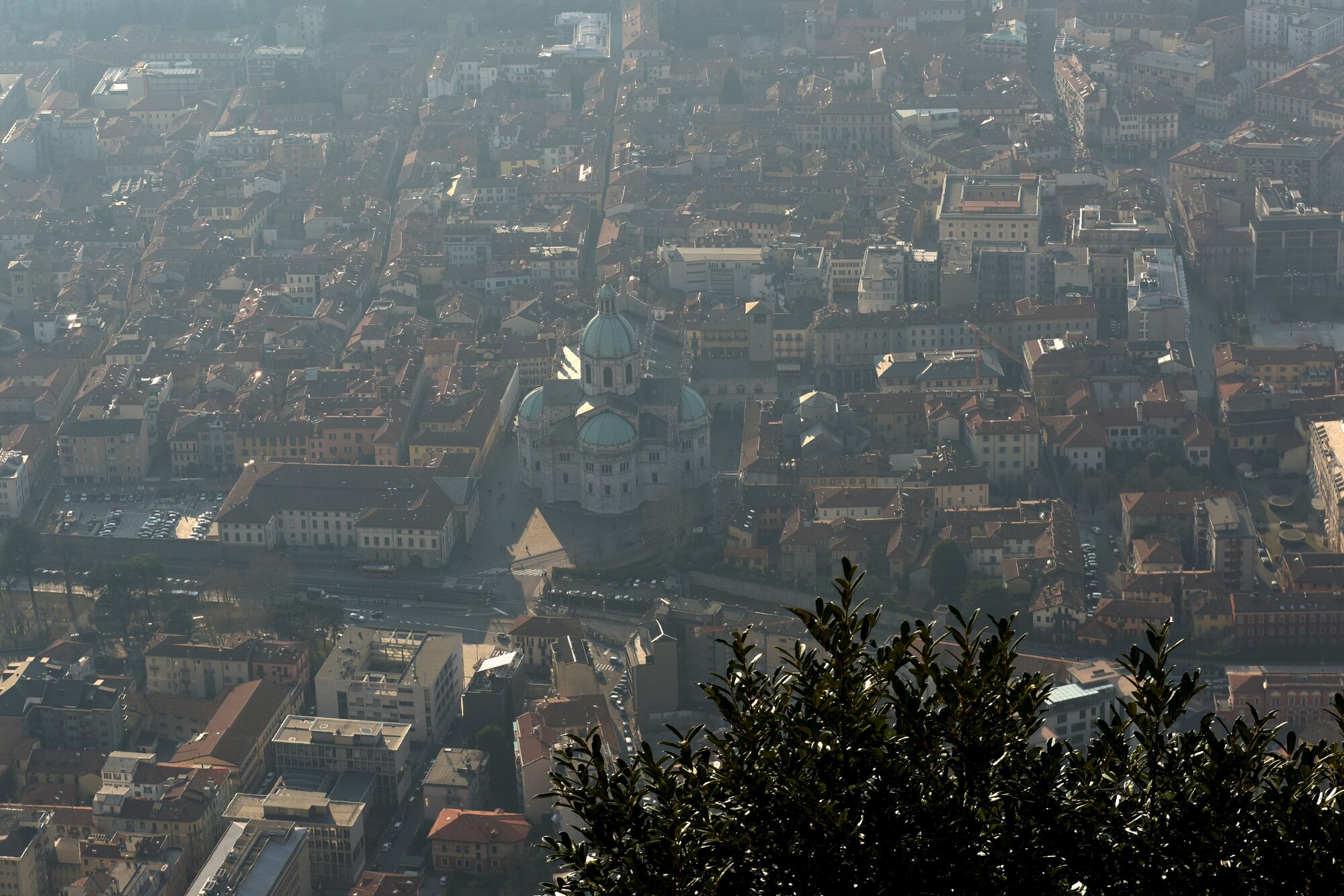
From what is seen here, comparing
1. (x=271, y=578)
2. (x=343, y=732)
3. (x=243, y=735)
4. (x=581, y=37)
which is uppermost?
(x=581, y=37)

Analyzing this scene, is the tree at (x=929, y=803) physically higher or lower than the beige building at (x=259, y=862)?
higher

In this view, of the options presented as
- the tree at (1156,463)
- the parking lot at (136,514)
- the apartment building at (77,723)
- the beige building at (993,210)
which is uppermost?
the beige building at (993,210)

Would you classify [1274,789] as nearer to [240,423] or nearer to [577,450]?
[577,450]

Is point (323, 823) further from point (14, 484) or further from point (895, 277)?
point (895, 277)

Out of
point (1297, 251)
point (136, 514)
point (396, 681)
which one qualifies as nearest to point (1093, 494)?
point (1297, 251)

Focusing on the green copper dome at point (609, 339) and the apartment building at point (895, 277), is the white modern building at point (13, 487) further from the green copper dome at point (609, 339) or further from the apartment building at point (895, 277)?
the apartment building at point (895, 277)

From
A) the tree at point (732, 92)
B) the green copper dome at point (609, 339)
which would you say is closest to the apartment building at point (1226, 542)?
the green copper dome at point (609, 339)

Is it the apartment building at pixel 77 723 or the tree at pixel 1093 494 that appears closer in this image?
the apartment building at pixel 77 723
